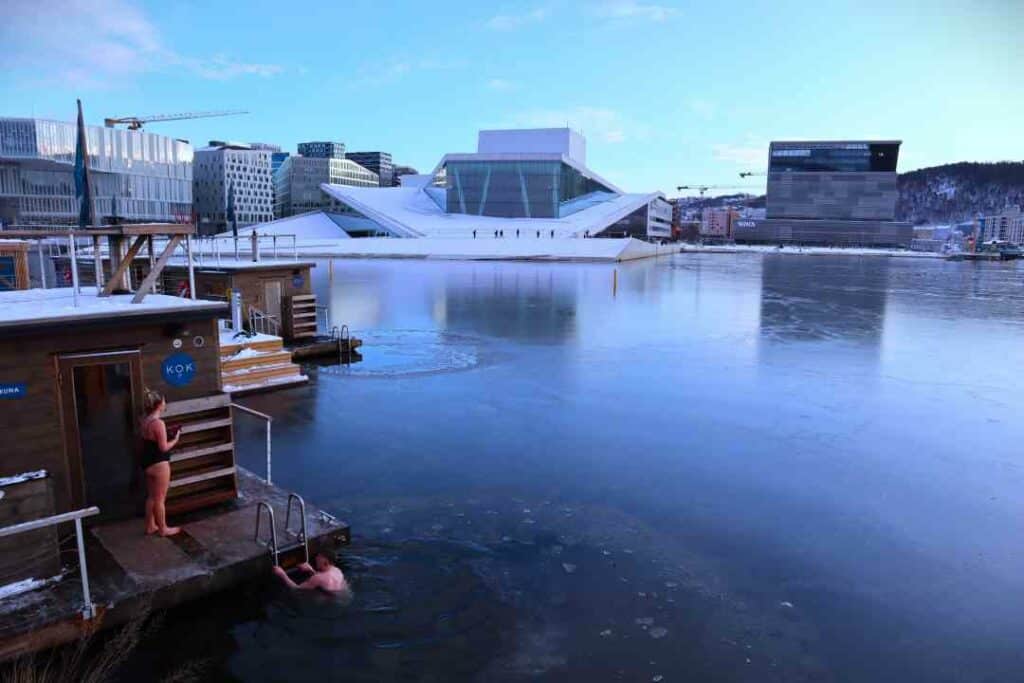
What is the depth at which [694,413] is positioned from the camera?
47.0 ft

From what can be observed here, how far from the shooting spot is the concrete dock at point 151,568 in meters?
5.93

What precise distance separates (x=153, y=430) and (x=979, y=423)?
13.9 meters

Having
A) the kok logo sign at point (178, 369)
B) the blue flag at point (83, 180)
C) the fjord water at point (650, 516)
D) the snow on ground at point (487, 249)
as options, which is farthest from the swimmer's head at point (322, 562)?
the snow on ground at point (487, 249)

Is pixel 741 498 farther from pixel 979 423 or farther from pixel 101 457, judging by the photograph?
pixel 101 457

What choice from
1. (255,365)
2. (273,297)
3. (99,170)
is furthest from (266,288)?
(99,170)

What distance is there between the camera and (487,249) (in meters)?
79.6

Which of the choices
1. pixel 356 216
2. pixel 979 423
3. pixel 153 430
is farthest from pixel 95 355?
pixel 356 216

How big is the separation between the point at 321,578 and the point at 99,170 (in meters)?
113

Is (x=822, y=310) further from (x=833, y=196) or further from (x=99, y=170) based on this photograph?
(x=833, y=196)

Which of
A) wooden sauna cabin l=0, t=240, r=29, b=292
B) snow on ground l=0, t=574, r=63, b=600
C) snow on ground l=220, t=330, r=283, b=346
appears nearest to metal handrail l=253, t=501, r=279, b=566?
snow on ground l=0, t=574, r=63, b=600

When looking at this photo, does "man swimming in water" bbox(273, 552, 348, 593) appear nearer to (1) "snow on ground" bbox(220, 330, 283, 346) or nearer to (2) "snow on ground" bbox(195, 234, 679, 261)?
(1) "snow on ground" bbox(220, 330, 283, 346)

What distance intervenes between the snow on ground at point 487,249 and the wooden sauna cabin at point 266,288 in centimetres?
5312

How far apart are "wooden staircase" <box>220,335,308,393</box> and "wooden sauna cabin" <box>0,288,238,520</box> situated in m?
6.38

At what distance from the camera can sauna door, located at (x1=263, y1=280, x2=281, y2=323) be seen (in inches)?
822
